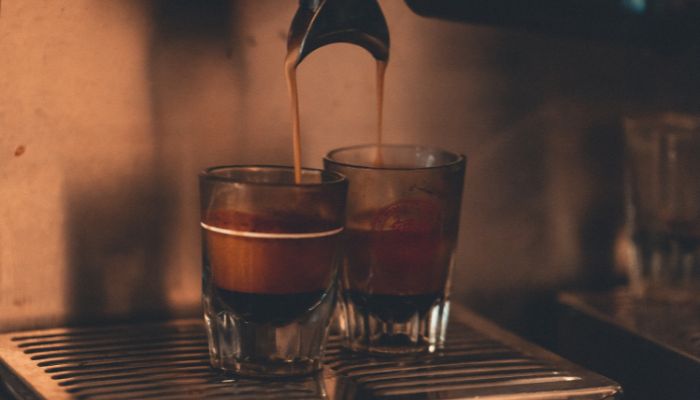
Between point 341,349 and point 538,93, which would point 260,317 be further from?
point 538,93

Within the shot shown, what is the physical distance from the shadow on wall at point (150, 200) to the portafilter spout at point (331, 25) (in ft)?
0.39

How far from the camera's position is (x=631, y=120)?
80cm

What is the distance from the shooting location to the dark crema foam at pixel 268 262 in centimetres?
55

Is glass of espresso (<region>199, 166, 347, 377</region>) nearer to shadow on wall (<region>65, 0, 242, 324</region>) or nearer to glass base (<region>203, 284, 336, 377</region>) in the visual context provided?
glass base (<region>203, 284, 336, 377</region>)

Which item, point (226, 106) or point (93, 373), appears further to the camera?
point (226, 106)

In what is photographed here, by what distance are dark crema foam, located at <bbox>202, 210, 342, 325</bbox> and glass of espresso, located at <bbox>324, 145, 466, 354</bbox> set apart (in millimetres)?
47

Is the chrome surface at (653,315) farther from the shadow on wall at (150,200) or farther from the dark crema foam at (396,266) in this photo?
the shadow on wall at (150,200)

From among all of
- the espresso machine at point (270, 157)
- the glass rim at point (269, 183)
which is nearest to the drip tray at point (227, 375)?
the espresso machine at point (270, 157)

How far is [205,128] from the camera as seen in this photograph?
2.30ft

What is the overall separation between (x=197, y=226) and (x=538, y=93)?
0.31 meters

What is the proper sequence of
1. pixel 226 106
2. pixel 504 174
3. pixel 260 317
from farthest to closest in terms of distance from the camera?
1. pixel 504 174
2. pixel 226 106
3. pixel 260 317

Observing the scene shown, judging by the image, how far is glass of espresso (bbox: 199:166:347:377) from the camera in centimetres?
56

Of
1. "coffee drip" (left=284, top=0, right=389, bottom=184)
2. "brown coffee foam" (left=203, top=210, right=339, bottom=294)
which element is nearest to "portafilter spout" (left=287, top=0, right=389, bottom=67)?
"coffee drip" (left=284, top=0, right=389, bottom=184)

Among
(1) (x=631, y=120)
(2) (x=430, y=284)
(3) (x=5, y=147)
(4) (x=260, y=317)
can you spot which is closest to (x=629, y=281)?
(1) (x=631, y=120)
